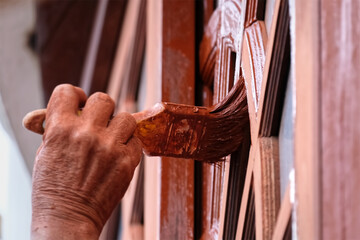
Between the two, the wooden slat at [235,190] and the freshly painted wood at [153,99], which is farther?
the freshly painted wood at [153,99]

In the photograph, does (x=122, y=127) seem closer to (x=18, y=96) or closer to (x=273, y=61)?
(x=273, y=61)

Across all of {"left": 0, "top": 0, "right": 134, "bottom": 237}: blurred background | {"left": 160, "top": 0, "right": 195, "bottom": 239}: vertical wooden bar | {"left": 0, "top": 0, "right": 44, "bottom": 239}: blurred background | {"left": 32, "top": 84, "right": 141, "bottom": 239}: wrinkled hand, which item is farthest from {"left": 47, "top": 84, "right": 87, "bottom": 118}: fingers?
{"left": 0, "top": 0, "right": 44, "bottom": 239}: blurred background

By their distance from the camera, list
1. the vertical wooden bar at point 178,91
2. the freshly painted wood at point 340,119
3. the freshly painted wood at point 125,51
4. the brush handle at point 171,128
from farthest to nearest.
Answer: the freshly painted wood at point 125,51
the vertical wooden bar at point 178,91
the brush handle at point 171,128
the freshly painted wood at point 340,119

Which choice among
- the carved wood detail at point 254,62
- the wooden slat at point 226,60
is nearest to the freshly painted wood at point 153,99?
the wooden slat at point 226,60

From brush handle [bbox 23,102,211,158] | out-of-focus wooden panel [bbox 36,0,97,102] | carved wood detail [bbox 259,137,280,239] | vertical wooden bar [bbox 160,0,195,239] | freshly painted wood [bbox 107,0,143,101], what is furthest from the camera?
out-of-focus wooden panel [bbox 36,0,97,102]

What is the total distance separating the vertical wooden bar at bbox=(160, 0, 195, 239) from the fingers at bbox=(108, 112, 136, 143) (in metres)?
0.25

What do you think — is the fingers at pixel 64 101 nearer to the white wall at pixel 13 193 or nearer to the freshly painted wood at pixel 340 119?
the freshly painted wood at pixel 340 119

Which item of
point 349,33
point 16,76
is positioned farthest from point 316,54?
point 16,76

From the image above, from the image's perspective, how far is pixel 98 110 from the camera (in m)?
0.72

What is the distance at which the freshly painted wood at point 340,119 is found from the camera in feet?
1.58

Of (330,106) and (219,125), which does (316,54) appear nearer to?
(330,106)

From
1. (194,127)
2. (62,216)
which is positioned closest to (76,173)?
(62,216)

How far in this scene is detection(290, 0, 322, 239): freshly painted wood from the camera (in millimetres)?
511

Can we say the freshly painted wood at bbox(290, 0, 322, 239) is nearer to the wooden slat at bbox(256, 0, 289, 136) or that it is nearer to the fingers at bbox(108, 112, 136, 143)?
the wooden slat at bbox(256, 0, 289, 136)
